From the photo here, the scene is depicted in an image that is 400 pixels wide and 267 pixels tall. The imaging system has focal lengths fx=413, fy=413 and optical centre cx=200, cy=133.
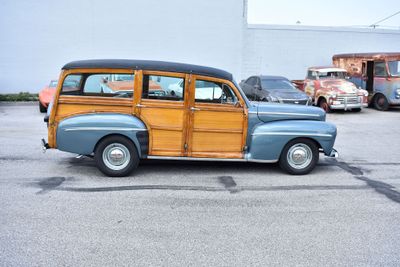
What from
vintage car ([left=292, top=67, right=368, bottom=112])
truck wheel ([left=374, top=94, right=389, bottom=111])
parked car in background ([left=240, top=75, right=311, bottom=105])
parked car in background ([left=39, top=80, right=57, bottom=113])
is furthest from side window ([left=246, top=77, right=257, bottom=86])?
parked car in background ([left=39, top=80, right=57, bottom=113])

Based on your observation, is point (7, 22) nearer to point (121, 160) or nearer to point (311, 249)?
point (121, 160)

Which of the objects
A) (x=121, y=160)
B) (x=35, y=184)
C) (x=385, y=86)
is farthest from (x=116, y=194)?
(x=385, y=86)

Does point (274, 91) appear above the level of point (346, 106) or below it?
above

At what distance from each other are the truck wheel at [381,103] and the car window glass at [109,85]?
1400 centimetres

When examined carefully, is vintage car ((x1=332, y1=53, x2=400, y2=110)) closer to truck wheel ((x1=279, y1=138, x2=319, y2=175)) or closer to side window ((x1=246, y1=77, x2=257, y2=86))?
side window ((x1=246, y1=77, x2=257, y2=86))

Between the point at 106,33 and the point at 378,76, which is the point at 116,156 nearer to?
the point at 378,76

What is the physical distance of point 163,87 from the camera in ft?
22.7

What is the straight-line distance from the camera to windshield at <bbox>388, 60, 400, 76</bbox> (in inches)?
670

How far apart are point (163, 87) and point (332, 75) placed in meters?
13.1

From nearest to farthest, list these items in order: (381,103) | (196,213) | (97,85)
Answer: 1. (196,213)
2. (97,85)
3. (381,103)

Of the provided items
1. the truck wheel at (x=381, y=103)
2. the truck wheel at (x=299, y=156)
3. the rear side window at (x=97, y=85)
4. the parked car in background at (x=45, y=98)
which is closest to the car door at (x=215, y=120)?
the truck wheel at (x=299, y=156)

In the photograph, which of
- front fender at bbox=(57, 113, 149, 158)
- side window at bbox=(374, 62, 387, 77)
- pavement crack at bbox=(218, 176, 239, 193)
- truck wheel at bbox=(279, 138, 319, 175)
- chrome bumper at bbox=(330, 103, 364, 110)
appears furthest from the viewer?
side window at bbox=(374, 62, 387, 77)

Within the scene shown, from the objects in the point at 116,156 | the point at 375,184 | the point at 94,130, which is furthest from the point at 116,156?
Answer: the point at 375,184

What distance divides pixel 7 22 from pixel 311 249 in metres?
20.3
